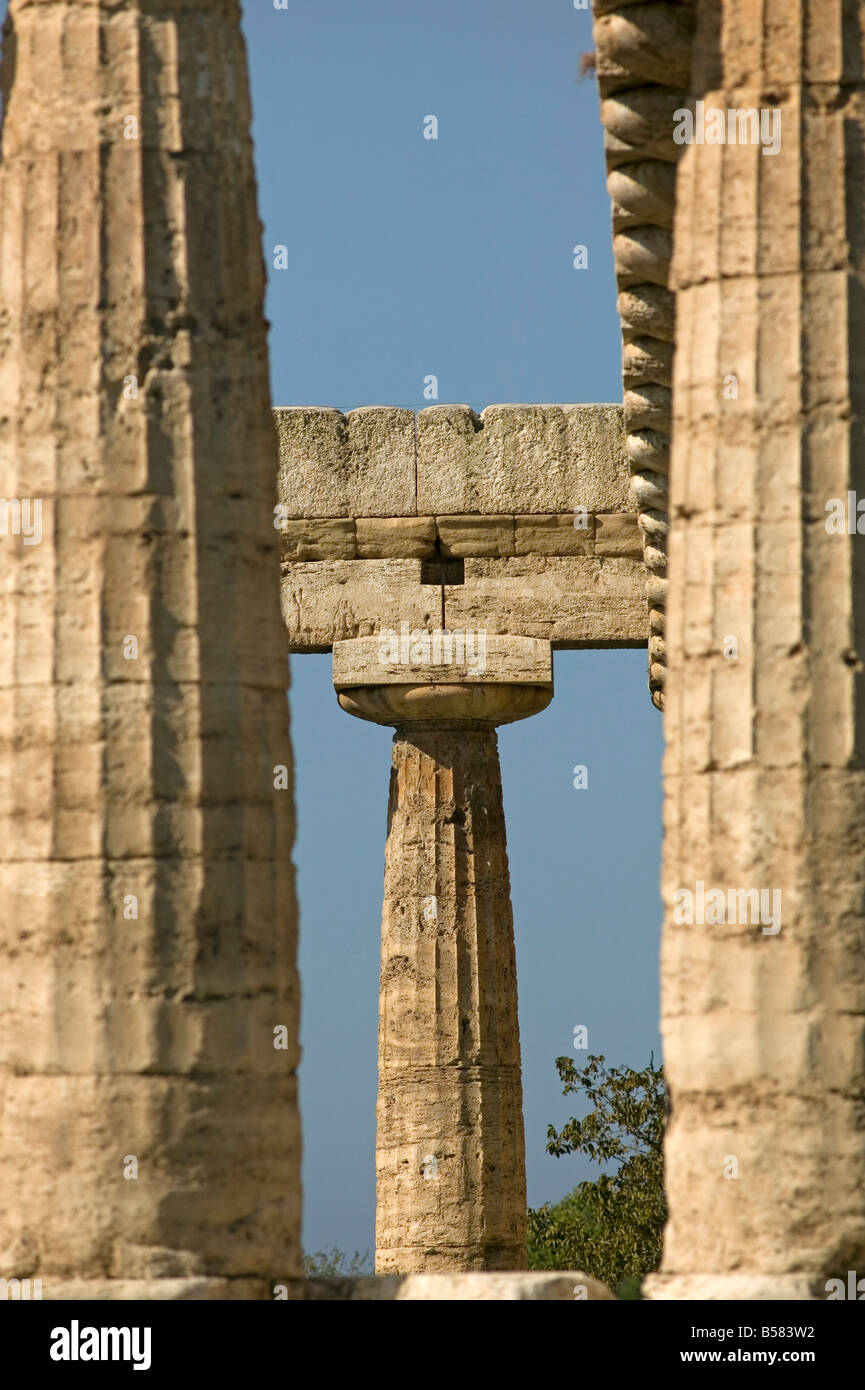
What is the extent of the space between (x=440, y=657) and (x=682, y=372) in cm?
1214

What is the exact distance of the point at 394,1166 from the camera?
2706 centimetres

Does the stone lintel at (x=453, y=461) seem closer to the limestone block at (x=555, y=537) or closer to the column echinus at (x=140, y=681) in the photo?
the limestone block at (x=555, y=537)

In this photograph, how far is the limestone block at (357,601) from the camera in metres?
27.0

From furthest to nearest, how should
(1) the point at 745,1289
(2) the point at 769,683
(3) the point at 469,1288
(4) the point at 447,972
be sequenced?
(4) the point at 447,972
(2) the point at 769,683
(3) the point at 469,1288
(1) the point at 745,1289

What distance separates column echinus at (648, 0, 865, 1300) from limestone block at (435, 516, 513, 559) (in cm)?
1201

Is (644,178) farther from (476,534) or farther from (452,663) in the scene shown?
(452,663)

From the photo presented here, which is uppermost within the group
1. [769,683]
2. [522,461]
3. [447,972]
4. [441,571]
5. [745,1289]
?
[522,461]

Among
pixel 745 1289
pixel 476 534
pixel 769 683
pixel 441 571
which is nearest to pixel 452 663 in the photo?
pixel 441 571

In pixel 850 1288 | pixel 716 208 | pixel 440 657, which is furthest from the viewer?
pixel 440 657

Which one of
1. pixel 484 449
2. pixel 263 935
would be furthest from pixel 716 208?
pixel 484 449

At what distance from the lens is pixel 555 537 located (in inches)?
1065

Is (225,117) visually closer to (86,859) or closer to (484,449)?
(86,859)

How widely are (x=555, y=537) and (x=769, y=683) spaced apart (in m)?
12.8

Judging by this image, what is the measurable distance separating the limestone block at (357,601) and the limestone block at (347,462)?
525 millimetres
